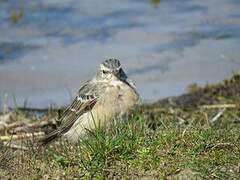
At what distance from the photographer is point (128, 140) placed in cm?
512

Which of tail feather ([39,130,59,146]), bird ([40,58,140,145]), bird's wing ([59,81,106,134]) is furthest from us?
tail feather ([39,130,59,146])

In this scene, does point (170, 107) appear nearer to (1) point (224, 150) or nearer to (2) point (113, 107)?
(2) point (113, 107)

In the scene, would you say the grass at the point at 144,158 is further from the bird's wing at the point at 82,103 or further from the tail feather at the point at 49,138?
the tail feather at the point at 49,138

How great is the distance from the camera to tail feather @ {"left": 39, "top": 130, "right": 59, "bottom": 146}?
7.07 m

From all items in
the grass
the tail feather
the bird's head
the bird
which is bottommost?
the tail feather

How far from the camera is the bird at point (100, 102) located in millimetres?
6500

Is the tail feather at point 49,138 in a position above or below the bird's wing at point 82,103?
below

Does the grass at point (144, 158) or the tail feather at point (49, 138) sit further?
the tail feather at point (49, 138)

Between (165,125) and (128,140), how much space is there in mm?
732

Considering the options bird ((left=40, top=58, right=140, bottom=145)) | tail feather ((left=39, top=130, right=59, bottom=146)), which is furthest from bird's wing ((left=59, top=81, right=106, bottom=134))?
tail feather ((left=39, top=130, right=59, bottom=146))

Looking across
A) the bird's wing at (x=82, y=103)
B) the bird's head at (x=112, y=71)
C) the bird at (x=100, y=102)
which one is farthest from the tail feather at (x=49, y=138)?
the bird's head at (x=112, y=71)

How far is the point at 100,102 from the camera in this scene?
A: 21.6 ft

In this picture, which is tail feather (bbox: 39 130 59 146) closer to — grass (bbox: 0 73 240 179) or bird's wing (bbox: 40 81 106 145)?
bird's wing (bbox: 40 81 106 145)

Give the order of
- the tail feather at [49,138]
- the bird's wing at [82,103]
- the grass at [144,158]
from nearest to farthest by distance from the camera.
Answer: the grass at [144,158] < the bird's wing at [82,103] < the tail feather at [49,138]
